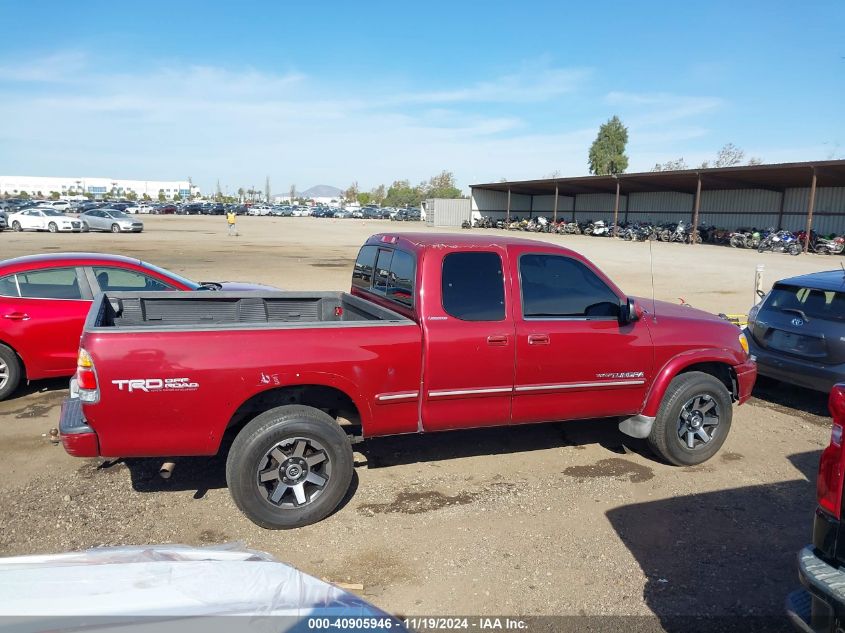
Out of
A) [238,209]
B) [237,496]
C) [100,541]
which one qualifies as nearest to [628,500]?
[237,496]

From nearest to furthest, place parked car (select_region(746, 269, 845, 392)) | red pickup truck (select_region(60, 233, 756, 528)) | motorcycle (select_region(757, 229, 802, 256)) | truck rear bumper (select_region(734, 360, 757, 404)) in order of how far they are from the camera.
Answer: red pickup truck (select_region(60, 233, 756, 528)) → truck rear bumper (select_region(734, 360, 757, 404)) → parked car (select_region(746, 269, 845, 392)) → motorcycle (select_region(757, 229, 802, 256))

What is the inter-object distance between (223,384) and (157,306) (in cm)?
195

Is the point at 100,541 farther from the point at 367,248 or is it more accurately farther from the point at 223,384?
the point at 367,248

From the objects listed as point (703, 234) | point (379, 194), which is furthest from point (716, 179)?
point (379, 194)

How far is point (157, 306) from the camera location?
5.50 metres

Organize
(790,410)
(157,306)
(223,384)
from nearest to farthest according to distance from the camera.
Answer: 1. (223,384)
2. (157,306)
3. (790,410)

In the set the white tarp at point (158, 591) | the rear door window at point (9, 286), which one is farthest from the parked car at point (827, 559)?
the rear door window at point (9, 286)

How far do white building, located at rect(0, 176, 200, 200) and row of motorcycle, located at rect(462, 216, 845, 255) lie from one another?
452 feet

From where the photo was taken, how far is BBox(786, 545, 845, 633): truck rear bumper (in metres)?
2.53

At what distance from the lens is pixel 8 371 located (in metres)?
6.51

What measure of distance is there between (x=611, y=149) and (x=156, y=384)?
84.1 meters

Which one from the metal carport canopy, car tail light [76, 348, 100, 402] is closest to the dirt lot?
car tail light [76, 348, 100, 402]

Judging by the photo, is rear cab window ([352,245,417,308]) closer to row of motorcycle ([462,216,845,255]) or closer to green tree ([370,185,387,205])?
row of motorcycle ([462,216,845,255])

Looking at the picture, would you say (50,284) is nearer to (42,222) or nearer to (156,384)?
(156,384)
